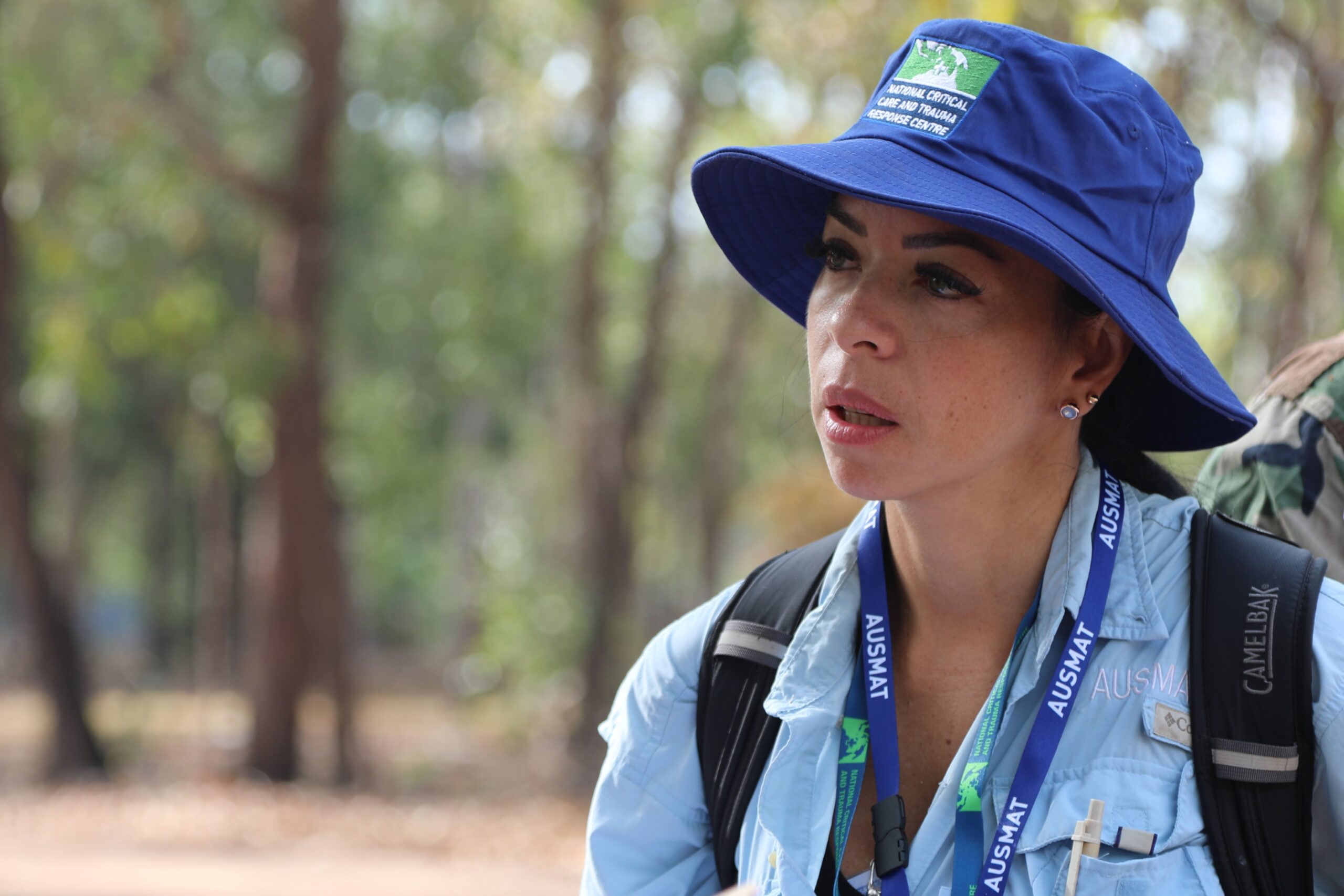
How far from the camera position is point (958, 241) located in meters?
1.85

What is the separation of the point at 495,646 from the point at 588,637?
4.21 ft

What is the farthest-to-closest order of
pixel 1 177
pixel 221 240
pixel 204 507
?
pixel 204 507 → pixel 221 240 → pixel 1 177

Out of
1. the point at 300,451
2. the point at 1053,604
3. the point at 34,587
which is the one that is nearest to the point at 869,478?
the point at 1053,604

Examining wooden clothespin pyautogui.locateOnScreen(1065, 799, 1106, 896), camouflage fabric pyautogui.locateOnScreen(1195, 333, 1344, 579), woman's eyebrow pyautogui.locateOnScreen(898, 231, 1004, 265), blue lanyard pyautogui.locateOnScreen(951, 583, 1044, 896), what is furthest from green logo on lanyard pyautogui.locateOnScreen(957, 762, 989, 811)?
camouflage fabric pyautogui.locateOnScreen(1195, 333, 1344, 579)

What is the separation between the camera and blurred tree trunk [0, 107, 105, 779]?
14.0m

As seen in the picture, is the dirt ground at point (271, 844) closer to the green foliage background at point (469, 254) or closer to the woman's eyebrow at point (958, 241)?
the green foliage background at point (469, 254)

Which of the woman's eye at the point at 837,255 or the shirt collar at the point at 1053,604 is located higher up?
the woman's eye at the point at 837,255

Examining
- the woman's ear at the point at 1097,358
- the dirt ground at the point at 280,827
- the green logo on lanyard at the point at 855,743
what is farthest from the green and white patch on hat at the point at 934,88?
the dirt ground at the point at 280,827

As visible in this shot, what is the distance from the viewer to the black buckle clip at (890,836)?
1801mm

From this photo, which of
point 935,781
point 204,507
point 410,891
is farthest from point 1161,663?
point 204,507

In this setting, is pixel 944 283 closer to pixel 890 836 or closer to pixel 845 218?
pixel 845 218

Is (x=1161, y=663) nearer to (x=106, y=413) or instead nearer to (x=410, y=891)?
(x=410, y=891)

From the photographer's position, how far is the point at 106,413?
2594cm

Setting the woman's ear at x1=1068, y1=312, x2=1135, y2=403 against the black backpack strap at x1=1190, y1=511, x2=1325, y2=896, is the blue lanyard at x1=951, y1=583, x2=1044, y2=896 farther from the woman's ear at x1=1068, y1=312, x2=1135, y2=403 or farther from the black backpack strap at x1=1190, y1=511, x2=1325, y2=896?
the woman's ear at x1=1068, y1=312, x2=1135, y2=403
